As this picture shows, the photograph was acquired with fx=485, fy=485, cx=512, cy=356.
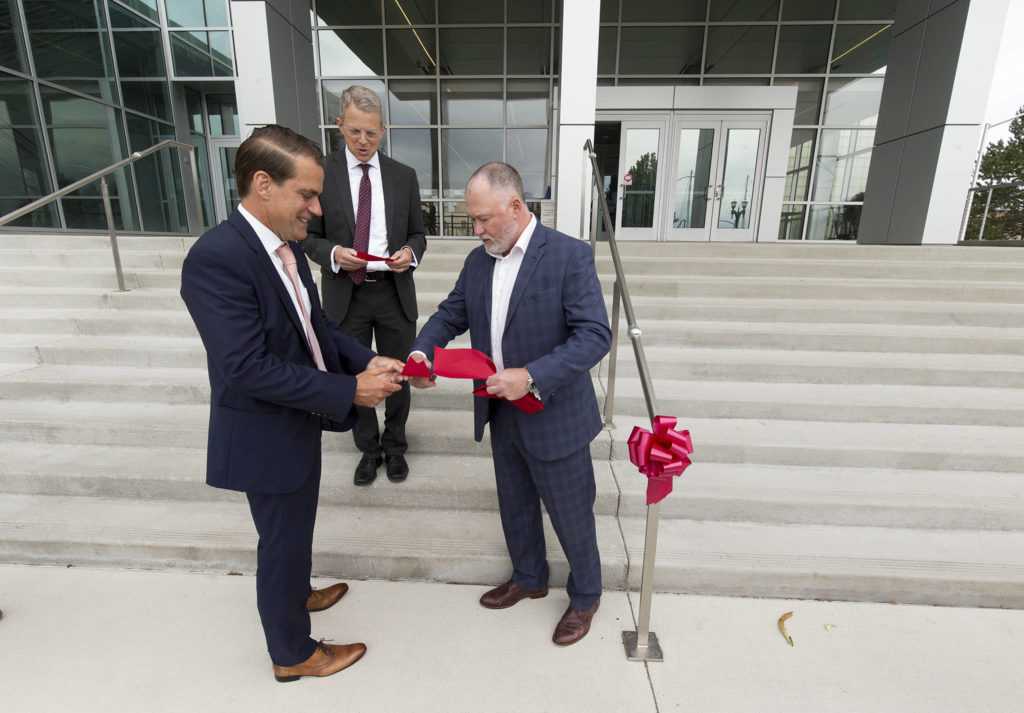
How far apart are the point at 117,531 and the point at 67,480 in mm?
602

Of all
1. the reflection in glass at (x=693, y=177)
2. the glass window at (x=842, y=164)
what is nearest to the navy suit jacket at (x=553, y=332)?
the reflection in glass at (x=693, y=177)

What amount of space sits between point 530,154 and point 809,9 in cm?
643

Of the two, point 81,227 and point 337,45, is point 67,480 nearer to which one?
point 81,227

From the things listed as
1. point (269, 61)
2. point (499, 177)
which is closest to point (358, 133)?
point (499, 177)

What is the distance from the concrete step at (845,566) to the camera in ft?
7.75

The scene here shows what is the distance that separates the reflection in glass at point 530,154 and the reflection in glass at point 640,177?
1.74 metres

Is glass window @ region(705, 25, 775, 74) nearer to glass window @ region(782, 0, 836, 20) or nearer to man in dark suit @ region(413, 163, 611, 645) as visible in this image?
glass window @ region(782, 0, 836, 20)

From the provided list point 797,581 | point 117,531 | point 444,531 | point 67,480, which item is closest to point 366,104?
point 444,531

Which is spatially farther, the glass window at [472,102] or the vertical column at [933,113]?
the glass window at [472,102]

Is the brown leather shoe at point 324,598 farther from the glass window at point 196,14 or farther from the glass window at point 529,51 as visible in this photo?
the glass window at point 196,14

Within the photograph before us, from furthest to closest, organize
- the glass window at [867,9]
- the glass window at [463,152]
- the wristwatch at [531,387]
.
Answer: the glass window at [463,152], the glass window at [867,9], the wristwatch at [531,387]

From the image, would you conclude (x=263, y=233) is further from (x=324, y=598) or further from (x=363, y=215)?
(x=324, y=598)

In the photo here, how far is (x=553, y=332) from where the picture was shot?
1.87 metres

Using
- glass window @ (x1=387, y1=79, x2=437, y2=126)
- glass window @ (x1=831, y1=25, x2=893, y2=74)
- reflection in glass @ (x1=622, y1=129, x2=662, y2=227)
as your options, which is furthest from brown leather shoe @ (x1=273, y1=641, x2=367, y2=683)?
glass window @ (x1=831, y1=25, x2=893, y2=74)
